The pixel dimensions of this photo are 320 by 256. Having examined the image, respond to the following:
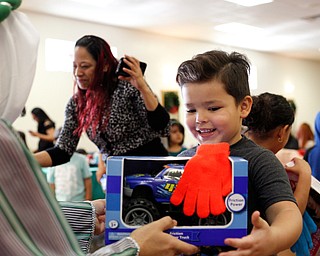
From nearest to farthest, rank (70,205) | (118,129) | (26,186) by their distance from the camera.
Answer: (26,186), (70,205), (118,129)

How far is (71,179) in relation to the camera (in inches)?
161

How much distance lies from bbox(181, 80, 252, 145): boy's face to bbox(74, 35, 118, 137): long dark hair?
35.8 inches

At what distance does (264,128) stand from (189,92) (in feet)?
1.80

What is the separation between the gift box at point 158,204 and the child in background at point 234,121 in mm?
73

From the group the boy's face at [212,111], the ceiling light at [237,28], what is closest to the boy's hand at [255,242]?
the boy's face at [212,111]

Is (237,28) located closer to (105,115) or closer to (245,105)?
(105,115)

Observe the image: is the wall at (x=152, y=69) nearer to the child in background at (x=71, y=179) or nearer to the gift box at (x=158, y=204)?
the child in background at (x=71, y=179)

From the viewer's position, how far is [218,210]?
2.68 ft

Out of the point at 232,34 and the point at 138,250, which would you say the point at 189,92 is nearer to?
the point at 138,250

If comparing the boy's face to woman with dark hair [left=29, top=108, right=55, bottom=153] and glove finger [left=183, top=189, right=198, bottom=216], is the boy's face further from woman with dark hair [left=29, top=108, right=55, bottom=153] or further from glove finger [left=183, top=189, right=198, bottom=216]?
woman with dark hair [left=29, top=108, right=55, bottom=153]

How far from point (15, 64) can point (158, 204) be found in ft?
1.16

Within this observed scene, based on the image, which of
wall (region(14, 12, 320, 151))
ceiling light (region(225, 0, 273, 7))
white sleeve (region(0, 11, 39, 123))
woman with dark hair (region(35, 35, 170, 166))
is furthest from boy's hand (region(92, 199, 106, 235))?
ceiling light (region(225, 0, 273, 7))

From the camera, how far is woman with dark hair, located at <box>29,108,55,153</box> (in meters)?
5.56

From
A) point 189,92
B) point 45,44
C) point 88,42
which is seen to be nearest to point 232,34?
point 45,44
